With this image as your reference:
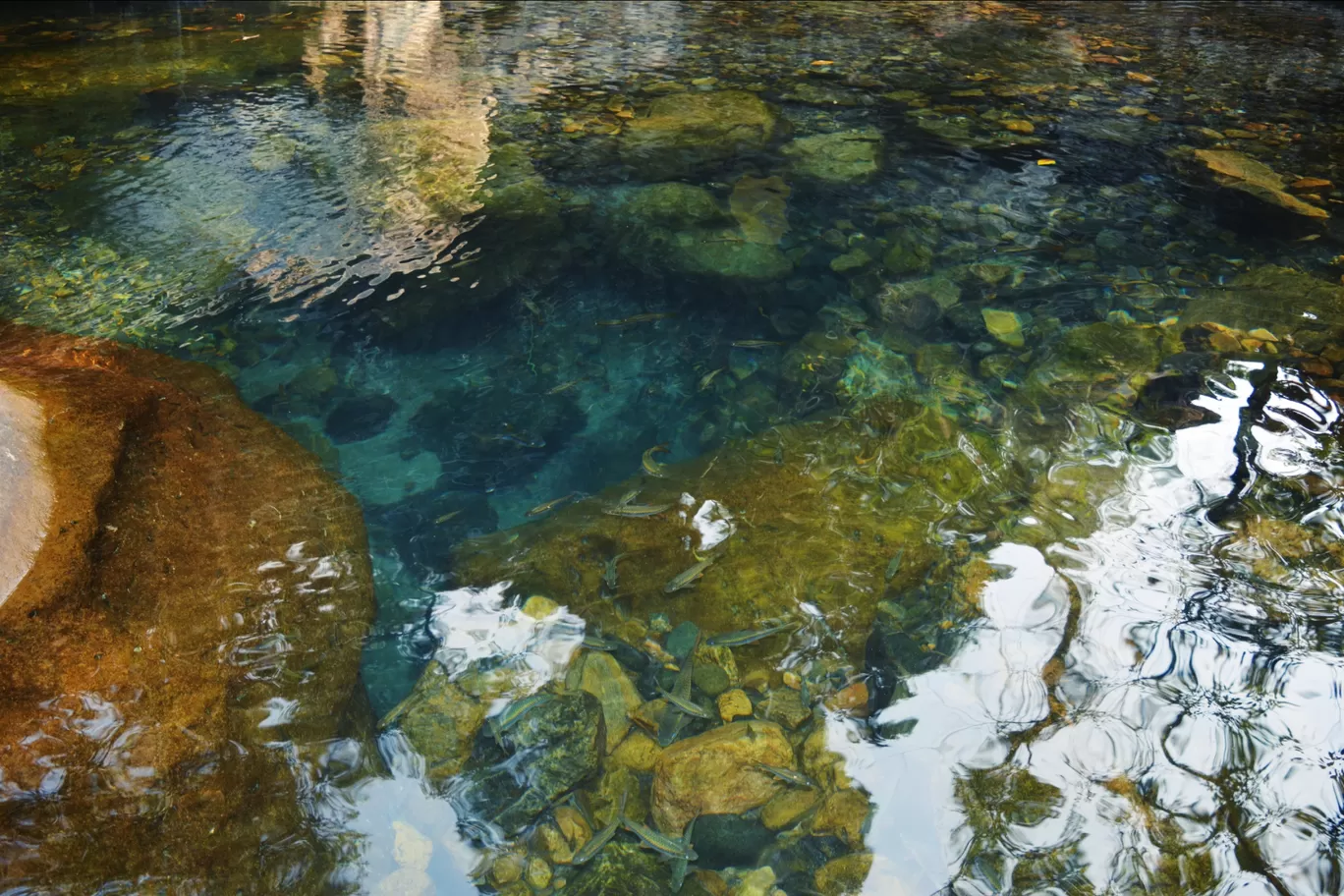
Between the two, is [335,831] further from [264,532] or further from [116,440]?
[116,440]

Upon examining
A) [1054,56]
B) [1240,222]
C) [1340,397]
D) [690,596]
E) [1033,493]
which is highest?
[1054,56]

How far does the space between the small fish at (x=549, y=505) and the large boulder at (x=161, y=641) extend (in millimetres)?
689

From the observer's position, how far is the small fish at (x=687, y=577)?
287 cm

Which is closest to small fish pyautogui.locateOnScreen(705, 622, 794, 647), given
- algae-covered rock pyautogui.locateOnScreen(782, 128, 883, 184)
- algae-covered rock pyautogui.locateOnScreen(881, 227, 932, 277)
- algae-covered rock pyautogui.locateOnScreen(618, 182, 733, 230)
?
algae-covered rock pyautogui.locateOnScreen(881, 227, 932, 277)

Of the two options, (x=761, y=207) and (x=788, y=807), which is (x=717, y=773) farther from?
(x=761, y=207)

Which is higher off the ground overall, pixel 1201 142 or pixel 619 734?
pixel 1201 142

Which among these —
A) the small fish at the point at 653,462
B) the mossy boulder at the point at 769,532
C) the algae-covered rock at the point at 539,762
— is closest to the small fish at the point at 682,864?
the algae-covered rock at the point at 539,762

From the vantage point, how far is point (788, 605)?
2.81 metres

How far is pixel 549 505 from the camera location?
324 centimetres

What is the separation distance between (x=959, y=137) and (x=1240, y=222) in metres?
1.99

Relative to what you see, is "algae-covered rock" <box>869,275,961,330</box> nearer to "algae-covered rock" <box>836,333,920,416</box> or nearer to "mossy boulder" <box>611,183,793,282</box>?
"algae-covered rock" <box>836,333,920,416</box>

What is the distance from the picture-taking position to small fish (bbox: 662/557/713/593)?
287cm

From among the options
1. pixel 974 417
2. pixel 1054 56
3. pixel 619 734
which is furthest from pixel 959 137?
pixel 619 734

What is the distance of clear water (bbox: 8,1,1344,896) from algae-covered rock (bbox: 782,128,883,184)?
0.14ft
